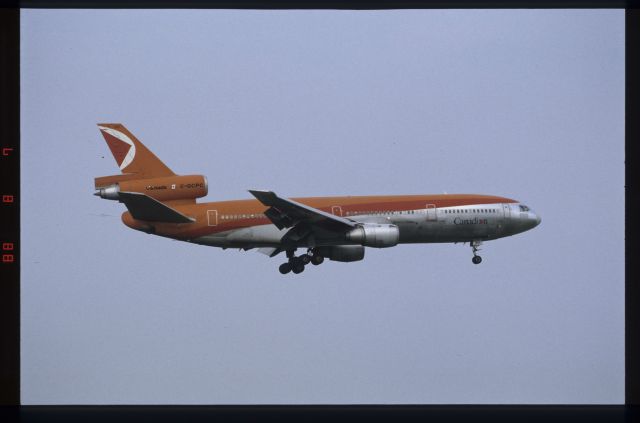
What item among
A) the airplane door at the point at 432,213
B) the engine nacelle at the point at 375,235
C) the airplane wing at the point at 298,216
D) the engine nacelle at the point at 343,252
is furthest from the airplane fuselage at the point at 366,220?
the engine nacelle at the point at 343,252

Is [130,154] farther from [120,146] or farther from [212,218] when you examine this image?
[212,218]

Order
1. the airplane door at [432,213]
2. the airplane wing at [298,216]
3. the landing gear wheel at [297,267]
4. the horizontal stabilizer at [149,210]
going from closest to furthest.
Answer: the horizontal stabilizer at [149,210] < the airplane wing at [298,216] < the airplane door at [432,213] < the landing gear wheel at [297,267]

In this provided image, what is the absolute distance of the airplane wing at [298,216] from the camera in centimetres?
2871

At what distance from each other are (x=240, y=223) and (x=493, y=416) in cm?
1127

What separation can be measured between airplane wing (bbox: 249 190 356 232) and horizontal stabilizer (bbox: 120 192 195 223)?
2481 millimetres

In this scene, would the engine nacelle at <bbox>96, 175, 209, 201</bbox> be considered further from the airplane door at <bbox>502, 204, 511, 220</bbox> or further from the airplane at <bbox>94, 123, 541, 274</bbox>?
the airplane door at <bbox>502, 204, 511, 220</bbox>

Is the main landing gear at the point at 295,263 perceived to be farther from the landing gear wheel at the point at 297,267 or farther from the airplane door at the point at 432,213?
the airplane door at the point at 432,213

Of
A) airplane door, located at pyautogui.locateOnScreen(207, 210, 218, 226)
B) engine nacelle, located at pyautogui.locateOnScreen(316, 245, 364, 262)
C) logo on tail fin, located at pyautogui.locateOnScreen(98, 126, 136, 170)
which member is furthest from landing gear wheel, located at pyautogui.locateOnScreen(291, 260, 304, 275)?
logo on tail fin, located at pyautogui.locateOnScreen(98, 126, 136, 170)

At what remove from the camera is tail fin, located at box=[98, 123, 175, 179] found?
3014cm

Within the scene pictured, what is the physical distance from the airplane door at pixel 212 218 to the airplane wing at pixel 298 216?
158cm

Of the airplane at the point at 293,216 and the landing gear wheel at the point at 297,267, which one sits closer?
the airplane at the point at 293,216
